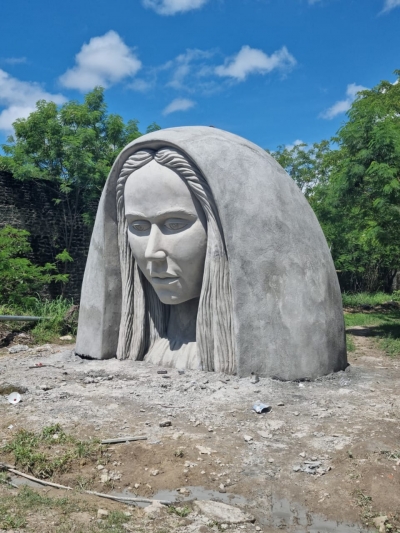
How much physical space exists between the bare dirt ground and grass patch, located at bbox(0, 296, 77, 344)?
2594 millimetres

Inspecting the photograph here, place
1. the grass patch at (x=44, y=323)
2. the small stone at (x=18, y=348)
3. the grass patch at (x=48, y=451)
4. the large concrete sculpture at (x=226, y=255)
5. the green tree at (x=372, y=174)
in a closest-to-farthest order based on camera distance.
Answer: the grass patch at (x=48, y=451)
the large concrete sculpture at (x=226, y=255)
the small stone at (x=18, y=348)
the green tree at (x=372, y=174)
the grass patch at (x=44, y=323)

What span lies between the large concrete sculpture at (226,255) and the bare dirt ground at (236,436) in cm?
29

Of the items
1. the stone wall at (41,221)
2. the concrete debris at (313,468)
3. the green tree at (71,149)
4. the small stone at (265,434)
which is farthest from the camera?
the green tree at (71,149)

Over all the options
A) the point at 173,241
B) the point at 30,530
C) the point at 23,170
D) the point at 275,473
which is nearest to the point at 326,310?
the point at 173,241

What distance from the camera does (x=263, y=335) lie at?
4914mm

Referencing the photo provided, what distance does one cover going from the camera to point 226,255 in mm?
5121

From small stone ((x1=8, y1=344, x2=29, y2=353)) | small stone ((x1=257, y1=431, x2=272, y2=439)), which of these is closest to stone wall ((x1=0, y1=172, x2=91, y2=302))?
small stone ((x1=8, y1=344, x2=29, y2=353))

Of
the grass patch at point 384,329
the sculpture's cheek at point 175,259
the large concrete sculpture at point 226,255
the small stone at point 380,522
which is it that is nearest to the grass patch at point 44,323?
the large concrete sculpture at point 226,255

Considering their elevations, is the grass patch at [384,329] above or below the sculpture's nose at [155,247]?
below

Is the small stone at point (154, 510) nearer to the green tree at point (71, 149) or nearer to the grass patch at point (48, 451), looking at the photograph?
the grass patch at point (48, 451)

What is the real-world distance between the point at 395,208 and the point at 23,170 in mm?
9841

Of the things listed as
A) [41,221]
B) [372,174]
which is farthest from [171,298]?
[41,221]

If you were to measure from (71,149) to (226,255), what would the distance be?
1151 centimetres

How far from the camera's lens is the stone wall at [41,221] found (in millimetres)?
13273
